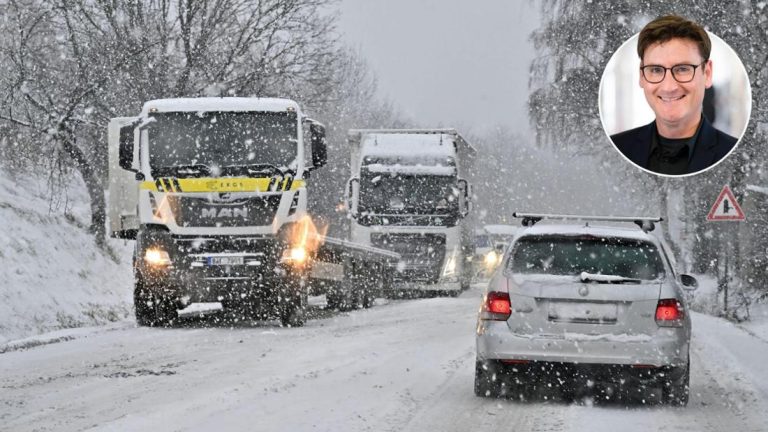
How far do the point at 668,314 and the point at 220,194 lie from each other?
8.23m

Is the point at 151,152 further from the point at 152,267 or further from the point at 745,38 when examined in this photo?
the point at 745,38

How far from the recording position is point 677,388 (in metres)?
8.65

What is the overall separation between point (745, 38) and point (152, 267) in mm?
11530

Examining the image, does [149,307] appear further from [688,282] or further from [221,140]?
[688,282]

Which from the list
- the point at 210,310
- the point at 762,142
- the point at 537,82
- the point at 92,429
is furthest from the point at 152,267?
the point at 537,82

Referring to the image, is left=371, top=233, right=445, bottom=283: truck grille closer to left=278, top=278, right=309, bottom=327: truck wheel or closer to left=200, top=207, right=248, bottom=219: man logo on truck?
left=278, top=278, right=309, bottom=327: truck wheel

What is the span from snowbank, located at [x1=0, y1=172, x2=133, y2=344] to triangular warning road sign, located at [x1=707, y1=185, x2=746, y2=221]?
11191 millimetres

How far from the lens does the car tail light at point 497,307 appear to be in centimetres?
873

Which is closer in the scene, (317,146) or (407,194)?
(317,146)

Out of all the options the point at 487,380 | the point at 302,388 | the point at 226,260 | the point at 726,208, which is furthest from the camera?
the point at 726,208

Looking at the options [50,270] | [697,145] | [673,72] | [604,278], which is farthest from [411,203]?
[673,72]

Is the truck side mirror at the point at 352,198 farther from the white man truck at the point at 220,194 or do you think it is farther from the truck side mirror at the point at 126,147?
the truck side mirror at the point at 126,147

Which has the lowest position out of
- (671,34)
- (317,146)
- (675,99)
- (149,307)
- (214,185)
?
(149,307)

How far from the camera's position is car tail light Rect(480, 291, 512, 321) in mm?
8734
